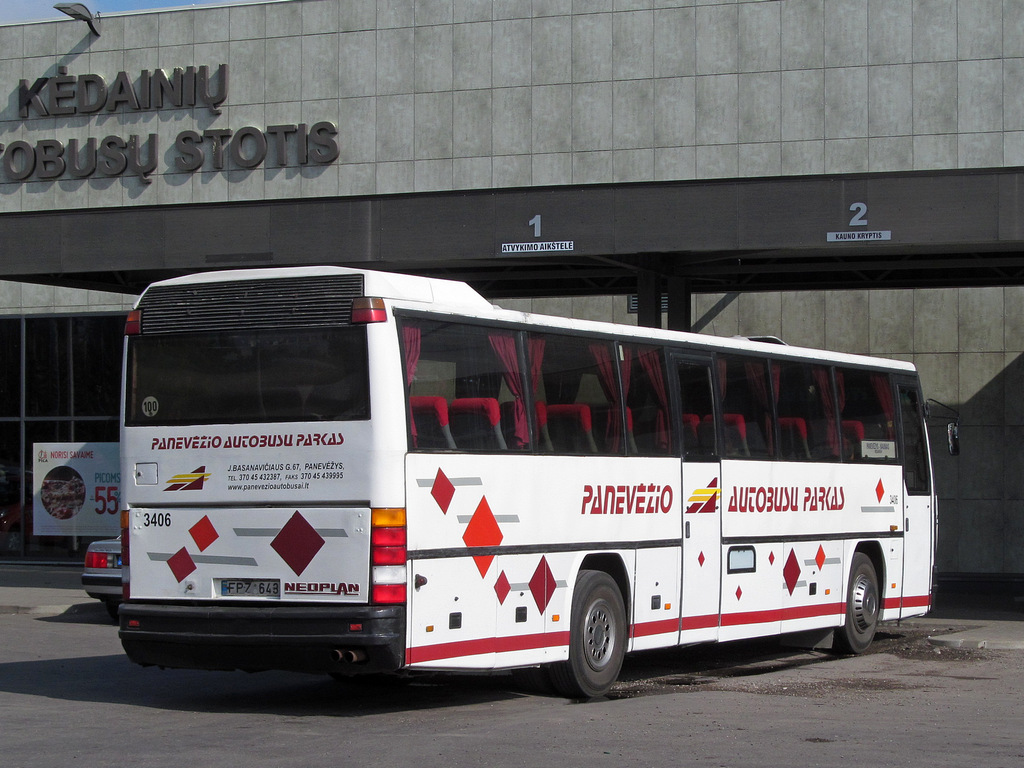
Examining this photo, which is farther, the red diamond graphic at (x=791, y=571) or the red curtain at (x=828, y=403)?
the red curtain at (x=828, y=403)

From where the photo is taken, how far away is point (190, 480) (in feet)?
33.0

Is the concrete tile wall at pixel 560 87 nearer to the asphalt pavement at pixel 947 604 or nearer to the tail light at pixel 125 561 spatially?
the asphalt pavement at pixel 947 604

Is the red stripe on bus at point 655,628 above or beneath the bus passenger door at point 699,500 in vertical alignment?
beneath

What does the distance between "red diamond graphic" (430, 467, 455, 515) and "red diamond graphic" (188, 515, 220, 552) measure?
5.29 feet

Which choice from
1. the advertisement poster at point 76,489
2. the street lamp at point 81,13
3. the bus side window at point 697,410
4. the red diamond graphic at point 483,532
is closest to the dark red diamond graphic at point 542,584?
the red diamond graphic at point 483,532

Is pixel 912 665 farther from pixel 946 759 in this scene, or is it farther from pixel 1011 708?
pixel 946 759

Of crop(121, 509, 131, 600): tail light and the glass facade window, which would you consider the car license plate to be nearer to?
crop(121, 509, 131, 600): tail light

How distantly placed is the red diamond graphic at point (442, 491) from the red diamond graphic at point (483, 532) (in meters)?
0.28

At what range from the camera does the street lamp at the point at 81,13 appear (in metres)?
27.7

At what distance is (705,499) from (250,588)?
449cm

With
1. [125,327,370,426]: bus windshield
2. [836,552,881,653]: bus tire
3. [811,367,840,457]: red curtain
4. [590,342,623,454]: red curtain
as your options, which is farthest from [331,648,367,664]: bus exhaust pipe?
[836,552,881,653]: bus tire

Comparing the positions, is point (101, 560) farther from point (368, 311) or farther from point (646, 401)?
point (368, 311)

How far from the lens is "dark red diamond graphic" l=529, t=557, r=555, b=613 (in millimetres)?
10461

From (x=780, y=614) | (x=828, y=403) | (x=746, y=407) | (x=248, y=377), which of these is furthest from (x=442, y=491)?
A: (x=828, y=403)
